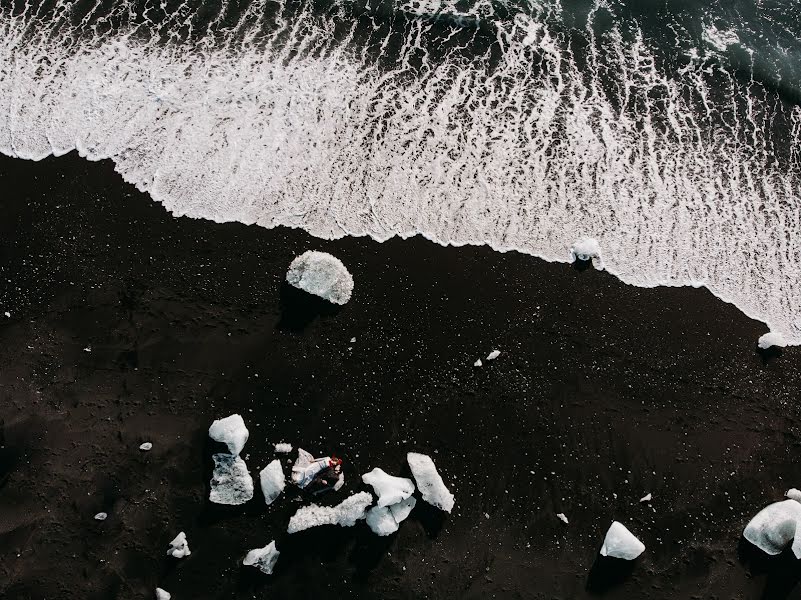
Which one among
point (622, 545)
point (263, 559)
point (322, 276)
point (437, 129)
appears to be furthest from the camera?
point (437, 129)

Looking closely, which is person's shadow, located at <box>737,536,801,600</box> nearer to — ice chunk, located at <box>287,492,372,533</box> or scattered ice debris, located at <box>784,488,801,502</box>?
scattered ice debris, located at <box>784,488,801,502</box>

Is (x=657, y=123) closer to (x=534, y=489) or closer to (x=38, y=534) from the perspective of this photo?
(x=534, y=489)

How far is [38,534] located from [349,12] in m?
12.6

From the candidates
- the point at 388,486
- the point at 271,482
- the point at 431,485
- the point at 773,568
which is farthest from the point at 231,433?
the point at 773,568

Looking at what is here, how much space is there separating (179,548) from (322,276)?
16.6 ft

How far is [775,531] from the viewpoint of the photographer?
343 inches

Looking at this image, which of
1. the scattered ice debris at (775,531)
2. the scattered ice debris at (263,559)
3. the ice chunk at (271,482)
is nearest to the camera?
the scattered ice debris at (263,559)

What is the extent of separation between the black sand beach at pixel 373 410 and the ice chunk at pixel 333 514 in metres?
0.25

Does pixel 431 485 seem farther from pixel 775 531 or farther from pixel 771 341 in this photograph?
pixel 771 341

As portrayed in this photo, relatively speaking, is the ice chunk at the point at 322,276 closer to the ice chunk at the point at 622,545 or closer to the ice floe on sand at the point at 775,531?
the ice chunk at the point at 622,545

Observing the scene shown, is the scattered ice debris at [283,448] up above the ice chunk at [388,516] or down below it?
below

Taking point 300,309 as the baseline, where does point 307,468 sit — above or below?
below

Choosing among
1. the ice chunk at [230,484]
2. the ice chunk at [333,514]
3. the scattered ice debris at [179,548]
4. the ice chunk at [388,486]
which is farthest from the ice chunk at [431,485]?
the scattered ice debris at [179,548]

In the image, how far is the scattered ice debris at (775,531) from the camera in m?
8.71
